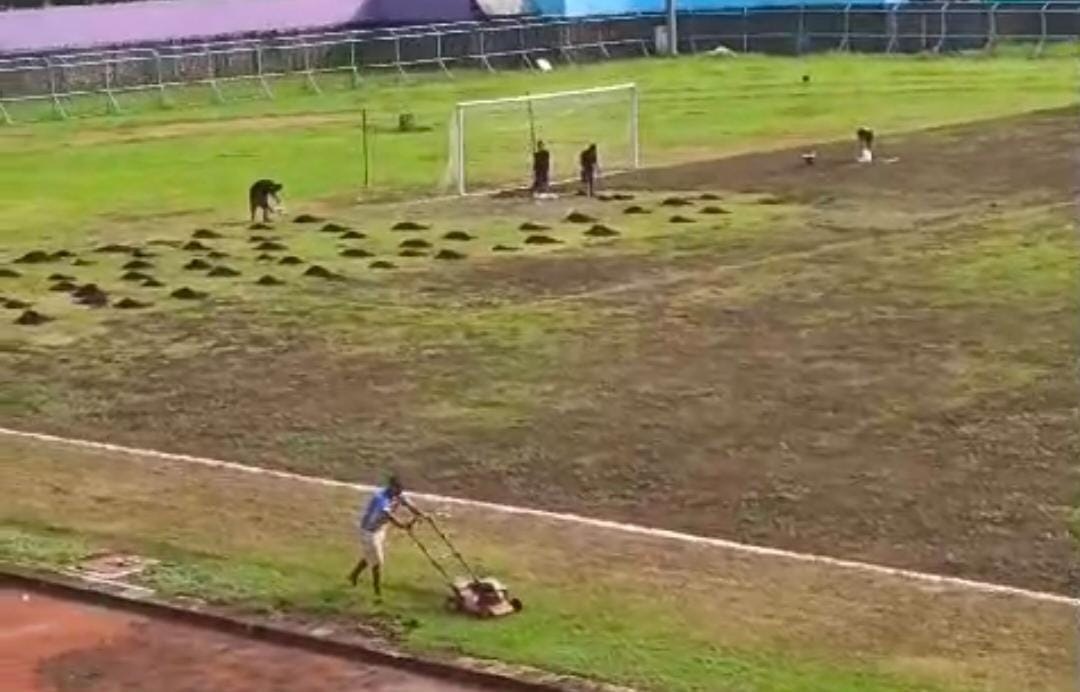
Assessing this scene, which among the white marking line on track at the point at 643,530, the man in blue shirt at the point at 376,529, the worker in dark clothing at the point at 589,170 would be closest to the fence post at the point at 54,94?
the worker in dark clothing at the point at 589,170

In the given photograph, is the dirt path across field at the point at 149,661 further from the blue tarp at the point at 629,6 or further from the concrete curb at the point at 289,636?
the blue tarp at the point at 629,6

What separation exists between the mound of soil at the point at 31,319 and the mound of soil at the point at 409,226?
321 inches

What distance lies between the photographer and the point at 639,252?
33.0 metres

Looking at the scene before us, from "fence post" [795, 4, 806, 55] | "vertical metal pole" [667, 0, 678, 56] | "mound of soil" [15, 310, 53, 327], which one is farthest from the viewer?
"fence post" [795, 4, 806, 55]

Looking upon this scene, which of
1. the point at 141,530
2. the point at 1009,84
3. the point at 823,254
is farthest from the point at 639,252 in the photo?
the point at 1009,84

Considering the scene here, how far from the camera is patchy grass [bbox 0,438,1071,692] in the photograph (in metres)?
14.6

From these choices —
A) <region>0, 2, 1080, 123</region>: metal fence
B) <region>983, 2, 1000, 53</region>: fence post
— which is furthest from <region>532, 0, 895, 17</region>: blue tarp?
<region>983, 2, 1000, 53</region>: fence post

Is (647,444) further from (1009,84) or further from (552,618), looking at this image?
(1009,84)

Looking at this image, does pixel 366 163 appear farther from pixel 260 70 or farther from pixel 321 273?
pixel 260 70

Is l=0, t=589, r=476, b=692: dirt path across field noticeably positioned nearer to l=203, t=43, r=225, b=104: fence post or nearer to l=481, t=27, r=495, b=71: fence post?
l=203, t=43, r=225, b=104: fence post

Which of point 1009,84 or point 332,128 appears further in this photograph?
point 1009,84

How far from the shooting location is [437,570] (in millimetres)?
16906

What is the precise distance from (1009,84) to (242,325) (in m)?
35.4

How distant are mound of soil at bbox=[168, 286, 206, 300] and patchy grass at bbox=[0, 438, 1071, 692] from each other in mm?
10324
